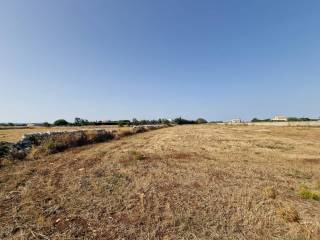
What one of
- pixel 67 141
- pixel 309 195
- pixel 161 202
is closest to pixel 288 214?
pixel 309 195

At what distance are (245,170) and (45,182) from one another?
739 cm

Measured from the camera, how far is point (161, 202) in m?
5.74

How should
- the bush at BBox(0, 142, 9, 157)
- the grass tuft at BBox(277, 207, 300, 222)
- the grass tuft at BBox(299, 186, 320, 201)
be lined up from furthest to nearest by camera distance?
the bush at BBox(0, 142, 9, 157)
the grass tuft at BBox(299, 186, 320, 201)
the grass tuft at BBox(277, 207, 300, 222)

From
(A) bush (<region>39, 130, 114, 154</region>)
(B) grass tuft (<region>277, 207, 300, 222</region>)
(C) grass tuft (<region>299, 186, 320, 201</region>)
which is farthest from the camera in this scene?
(A) bush (<region>39, 130, 114, 154</region>)

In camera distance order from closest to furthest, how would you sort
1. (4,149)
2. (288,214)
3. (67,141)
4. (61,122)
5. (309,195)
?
(288,214) → (309,195) → (4,149) → (67,141) → (61,122)

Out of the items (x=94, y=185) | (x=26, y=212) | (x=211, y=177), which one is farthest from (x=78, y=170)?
(x=211, y=177)

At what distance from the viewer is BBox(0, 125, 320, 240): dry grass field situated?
4.35 metres

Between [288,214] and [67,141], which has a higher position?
[67,141]

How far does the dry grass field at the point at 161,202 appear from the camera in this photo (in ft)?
14.3

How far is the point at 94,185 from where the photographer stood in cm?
718

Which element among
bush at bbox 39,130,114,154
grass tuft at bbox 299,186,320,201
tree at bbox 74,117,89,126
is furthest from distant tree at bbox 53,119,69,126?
grass tuft at bbox 299,186,320,201

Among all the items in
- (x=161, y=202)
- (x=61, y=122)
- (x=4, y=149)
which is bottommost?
(x=161, y=202)

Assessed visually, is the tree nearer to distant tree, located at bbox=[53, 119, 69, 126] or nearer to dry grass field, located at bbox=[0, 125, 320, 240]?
distant tree, located at bbox=[53, 119, 69, 126]

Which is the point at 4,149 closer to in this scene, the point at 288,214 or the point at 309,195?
the point at 288,214
